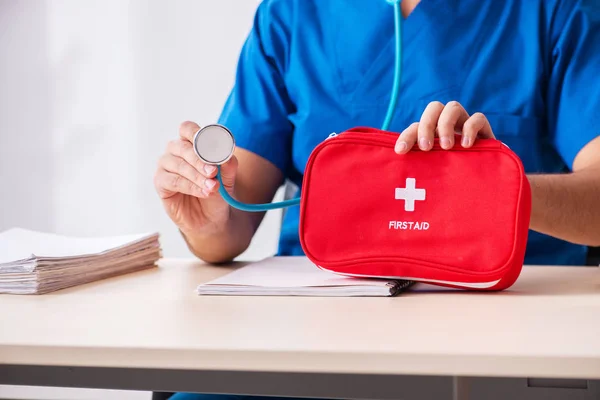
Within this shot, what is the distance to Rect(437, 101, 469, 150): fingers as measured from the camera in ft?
2.32

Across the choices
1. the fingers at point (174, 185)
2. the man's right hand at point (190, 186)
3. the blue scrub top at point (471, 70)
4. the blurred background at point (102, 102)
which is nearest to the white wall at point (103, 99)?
the blurred background at point (102, 102)

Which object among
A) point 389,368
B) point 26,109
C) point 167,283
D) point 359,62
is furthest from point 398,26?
point 26,109

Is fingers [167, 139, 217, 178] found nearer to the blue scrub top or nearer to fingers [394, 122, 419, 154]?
fingers [394, 122, 419, 154]

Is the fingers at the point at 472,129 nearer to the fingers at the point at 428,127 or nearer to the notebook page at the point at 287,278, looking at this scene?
the fingers at the point at 428,127

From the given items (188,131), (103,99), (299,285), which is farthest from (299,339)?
(103,99)

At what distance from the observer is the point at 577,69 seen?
1087 mm

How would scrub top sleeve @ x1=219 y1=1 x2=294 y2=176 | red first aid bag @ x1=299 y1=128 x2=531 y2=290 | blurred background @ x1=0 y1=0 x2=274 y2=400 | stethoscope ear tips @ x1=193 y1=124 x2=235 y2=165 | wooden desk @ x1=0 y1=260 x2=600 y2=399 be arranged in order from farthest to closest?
blurred background @ x1=0 y1=0 x2=274 y2=400, scrub top sleeve @ x1=219 y1=1 x2=294 y2=176, stethoscope ear tips @ x1=193 y1=124 x2=235 y2=165, red first aid bag @ x1=299 y1=128 x2=531 y2=290, wooden desk @ x1=0 y1=260 x2=600 y2=399

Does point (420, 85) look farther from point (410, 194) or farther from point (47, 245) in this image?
point (47, 245)

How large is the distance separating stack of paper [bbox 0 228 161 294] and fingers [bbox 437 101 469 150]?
18.9 inches

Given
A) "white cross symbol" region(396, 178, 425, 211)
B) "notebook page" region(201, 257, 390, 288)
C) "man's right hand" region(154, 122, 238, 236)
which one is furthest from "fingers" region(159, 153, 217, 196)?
"white cross symbol" region(396, 178, 425, 211)

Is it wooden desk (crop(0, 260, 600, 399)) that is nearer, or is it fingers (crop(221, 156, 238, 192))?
wooden desk (crop(0, 260, 600, 399))

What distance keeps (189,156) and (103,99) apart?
148 centimetres

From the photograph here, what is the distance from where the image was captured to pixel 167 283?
2.83 feet

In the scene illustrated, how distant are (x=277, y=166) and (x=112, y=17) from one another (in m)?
1.22
